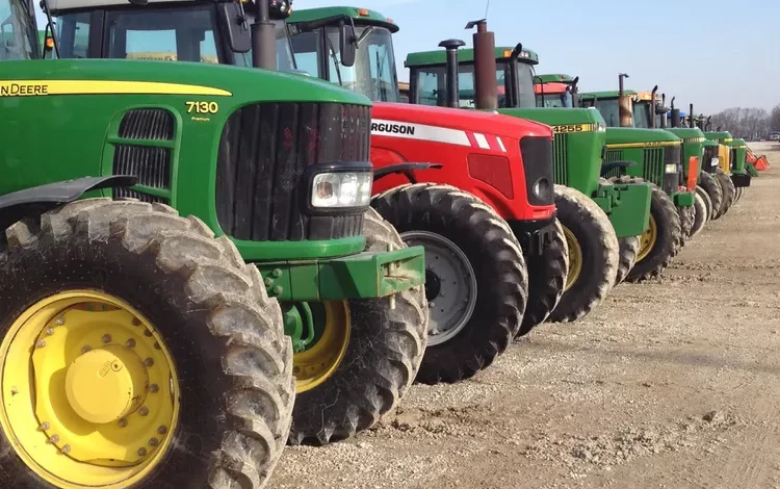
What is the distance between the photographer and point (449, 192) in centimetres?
615

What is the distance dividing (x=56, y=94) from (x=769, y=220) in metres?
17.3

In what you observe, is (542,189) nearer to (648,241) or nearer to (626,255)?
(626,255)

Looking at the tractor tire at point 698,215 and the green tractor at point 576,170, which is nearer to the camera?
the green tractor at point 576,170

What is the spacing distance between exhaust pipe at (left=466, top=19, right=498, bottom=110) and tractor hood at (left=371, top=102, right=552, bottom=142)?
79cm

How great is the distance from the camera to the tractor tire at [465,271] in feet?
19.8

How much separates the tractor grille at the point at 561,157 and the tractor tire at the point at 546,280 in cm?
271

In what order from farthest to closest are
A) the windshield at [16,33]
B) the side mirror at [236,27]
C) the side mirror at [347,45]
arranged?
1. the side mirror at [347,45]
2. the side mirror at [236,27]
3. the windshield at [16,33]

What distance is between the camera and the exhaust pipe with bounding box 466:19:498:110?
744cm

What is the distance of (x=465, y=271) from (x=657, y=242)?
17.5 feet

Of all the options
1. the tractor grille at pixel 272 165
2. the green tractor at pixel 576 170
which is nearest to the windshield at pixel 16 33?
the tractor grille at pixel 272 165

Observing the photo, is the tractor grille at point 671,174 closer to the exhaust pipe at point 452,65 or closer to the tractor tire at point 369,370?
the exhaust pipe at point 452,65

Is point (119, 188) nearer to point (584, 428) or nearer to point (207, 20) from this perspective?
point (207, 20)

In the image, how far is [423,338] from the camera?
15.5 feet

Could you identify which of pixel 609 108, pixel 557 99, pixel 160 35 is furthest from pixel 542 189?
pixel 609 108
